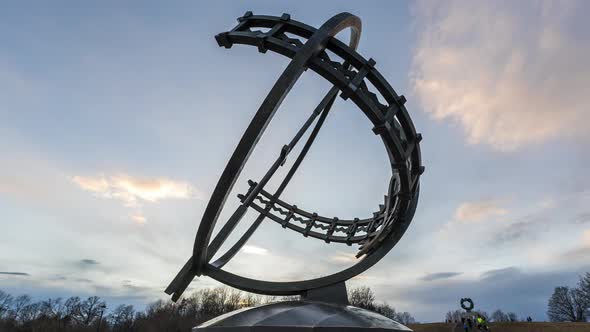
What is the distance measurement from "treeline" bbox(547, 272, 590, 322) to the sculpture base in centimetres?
6224

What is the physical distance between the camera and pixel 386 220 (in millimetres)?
10906

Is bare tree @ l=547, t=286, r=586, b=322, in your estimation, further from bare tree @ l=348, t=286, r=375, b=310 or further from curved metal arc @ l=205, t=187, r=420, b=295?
curved metal arc @ l=205, t=187, r=420, b=295

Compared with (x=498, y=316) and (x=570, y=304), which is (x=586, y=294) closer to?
(x=570, y=304)

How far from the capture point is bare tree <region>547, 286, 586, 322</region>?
5411 centimetres

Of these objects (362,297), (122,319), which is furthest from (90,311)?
(362,297)

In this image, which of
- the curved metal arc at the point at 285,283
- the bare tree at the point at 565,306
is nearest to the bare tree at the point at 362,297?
the bare tree at the point at 565,306

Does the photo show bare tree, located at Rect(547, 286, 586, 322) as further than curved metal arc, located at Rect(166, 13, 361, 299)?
Yes

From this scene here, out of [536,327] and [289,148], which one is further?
[536,327]

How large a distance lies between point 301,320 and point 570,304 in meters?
68.9

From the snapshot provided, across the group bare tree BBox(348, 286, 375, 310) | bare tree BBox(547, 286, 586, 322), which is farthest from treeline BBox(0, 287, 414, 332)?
bare tree BBox(547, 286, 586, 322)

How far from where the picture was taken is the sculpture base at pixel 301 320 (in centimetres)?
703

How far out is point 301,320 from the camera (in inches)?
285

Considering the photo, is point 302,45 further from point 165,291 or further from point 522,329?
point 522,329

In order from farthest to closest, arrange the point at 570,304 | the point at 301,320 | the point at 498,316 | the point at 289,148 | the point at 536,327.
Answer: the point at 498,316, the point at 570,304, the point at 536,327, the point at 289,148, the point at 301,320
